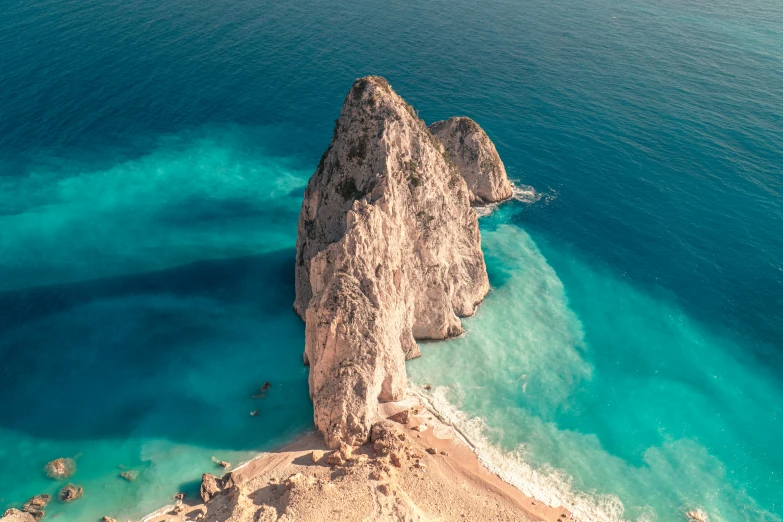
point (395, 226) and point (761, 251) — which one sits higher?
point (395, 226)

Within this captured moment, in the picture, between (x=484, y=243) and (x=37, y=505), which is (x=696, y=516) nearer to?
(x=484, y=243)

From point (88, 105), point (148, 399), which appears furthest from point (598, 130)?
point (88, 105)

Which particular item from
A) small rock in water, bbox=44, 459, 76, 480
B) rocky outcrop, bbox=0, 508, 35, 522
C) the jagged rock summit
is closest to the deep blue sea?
small rock in water, bbox=44, 459, 76, 480

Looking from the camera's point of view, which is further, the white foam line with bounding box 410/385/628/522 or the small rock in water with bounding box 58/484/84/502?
the white foam line with bounding box 410/385/628/522

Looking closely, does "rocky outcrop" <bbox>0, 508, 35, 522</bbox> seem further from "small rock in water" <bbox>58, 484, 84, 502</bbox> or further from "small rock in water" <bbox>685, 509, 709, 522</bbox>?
"small rock in water" <bbox>685, 509, 709, 522</bbox>

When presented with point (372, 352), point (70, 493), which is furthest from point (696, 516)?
point (70, 493)

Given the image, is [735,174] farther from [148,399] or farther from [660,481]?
[148,399]
